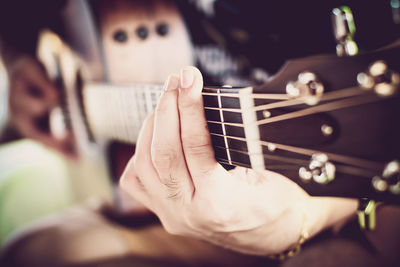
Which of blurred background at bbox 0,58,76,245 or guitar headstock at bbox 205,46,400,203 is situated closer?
guitar headstock at bbox 205,46,400,203

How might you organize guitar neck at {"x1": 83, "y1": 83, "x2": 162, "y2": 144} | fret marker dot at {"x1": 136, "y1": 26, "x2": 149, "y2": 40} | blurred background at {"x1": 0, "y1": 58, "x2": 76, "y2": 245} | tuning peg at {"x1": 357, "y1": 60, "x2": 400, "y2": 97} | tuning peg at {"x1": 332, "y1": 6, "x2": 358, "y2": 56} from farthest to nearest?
1. blurred background at {"x1": 0, "y1": 58, "x2": 76, "y2": 245}
2. fret marker dot at {"x1": 136, "y1": 26, "x2": 149, "y2": 40}
3. guitar neck at {"x1": 83, "y1": 83, "x2": 162, "y2": 144}
4. tuning peg at {"x1": 332, "y1": 6, "x2": 358, "y2": 56}
5. tuning peg at {"x1": 357, "y1": 60, "x2": 400, "y2": 97}

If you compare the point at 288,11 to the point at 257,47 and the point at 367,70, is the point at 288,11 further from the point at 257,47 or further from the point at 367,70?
the point at 367,70

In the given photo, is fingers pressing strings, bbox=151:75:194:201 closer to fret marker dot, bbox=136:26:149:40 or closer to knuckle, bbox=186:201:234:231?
knuckle, bbox=186:201:234:231

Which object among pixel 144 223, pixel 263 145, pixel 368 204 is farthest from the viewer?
pixel 144 223

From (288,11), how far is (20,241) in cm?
104

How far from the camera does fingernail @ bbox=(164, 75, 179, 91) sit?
43 centimetres

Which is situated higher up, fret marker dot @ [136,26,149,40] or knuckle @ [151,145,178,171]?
fret marker dot @ [136,26,149,40]

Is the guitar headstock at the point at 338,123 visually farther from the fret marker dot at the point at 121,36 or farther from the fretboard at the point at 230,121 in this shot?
the fret marker dot at the point at 121,36

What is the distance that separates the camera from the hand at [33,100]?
4.03 ft

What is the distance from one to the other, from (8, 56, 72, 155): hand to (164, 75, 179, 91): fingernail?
948 mm

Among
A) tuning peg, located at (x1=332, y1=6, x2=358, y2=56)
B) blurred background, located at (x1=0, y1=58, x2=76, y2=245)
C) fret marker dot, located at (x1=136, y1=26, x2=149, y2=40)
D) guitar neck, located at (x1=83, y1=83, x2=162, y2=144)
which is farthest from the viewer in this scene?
blurred background, located at (x1=0, y1=58, x2=76, y2=245)

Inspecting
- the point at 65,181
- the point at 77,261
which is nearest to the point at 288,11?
the point at 77,261

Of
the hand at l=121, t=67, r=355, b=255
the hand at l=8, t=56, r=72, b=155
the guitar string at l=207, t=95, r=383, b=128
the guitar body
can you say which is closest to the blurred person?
the hand at l=121, t=67, r=355, b=255

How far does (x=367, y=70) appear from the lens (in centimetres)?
30
